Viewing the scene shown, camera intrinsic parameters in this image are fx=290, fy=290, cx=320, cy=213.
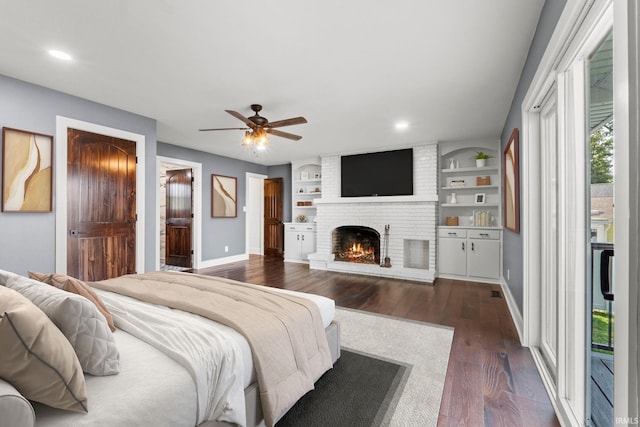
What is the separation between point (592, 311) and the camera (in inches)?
57.6

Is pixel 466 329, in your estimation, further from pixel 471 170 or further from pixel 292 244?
pixel 292 244

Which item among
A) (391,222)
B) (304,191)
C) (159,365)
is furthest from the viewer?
(304,191)

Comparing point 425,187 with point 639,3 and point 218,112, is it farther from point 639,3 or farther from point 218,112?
point 639,3

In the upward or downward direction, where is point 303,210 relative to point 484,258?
upward

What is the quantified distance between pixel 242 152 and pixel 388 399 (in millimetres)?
5446

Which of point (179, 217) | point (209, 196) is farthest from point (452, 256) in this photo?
point (179, 217)

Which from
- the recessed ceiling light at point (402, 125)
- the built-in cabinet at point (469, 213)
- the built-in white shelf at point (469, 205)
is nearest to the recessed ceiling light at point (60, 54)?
the recessed ceiling light at point (402, 125)

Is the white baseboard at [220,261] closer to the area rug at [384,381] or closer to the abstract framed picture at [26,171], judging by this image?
the abstract framed picture at [26,171]

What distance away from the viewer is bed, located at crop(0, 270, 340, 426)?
3.01 ft

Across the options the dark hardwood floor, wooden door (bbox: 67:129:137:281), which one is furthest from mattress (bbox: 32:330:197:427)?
wooden door (bbox: 67:129:137:281)

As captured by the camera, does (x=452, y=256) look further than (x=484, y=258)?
Yes

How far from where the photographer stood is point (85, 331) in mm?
1078

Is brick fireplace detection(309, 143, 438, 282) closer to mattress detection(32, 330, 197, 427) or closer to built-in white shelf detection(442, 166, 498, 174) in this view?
built-in white shelf detection(442, 166, 498, 174)

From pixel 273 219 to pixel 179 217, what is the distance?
2292 millimetres
